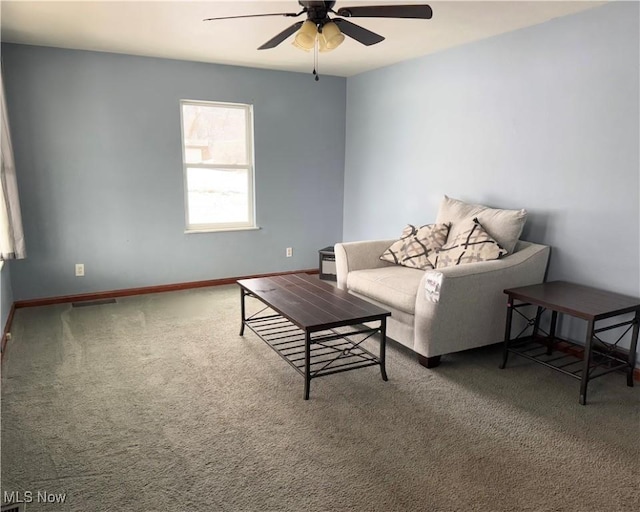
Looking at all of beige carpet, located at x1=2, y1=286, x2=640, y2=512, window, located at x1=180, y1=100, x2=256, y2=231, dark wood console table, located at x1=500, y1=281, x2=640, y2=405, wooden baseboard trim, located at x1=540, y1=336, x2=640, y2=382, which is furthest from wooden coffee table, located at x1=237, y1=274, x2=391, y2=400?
window, located at x1=180, y1=100, x2=256, y2=231

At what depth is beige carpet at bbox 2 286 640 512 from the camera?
6.15ft

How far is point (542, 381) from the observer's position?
2873 millimetres

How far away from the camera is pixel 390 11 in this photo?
2357 mm

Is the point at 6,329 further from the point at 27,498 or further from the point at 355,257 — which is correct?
the point at 355,257

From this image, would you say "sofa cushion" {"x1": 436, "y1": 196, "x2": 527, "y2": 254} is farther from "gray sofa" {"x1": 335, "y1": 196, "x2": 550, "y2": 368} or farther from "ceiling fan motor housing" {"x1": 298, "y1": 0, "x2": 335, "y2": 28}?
"ceiling fan motor housing" {"x1": 298, "y1": 0, "x2": 335, "y2": 28}

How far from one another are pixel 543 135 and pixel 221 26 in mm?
2432

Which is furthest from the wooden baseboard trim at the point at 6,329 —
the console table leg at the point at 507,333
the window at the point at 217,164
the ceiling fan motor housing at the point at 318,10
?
the console table leg at the point at 507,333

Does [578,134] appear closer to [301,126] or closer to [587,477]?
[587,477]

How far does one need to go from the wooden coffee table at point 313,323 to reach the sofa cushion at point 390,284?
0.21 m

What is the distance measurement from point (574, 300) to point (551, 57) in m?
1.69

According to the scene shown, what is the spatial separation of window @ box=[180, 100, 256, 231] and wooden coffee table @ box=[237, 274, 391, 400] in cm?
166

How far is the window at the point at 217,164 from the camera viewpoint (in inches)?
188

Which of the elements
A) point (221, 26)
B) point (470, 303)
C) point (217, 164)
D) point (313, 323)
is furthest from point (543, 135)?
point (217, 164)

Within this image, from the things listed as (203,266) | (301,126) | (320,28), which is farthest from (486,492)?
(301,126)
